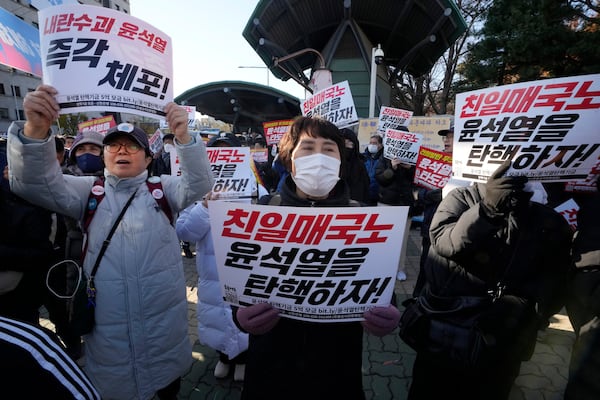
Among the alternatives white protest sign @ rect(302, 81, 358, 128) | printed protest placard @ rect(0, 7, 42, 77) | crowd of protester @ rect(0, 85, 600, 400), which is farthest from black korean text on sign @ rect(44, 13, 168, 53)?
white protest sign @ rect(302, 81, 358, 128)

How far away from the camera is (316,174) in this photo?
5.32 feet

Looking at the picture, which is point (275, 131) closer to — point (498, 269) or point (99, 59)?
point (99, 59)

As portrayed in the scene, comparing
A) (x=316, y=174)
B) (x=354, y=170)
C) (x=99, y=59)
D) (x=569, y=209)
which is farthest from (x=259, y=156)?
(x=316, y=174)

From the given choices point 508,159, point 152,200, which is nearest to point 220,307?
point 152,200

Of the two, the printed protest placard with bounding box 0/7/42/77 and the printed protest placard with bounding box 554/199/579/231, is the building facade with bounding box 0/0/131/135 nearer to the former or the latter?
the printed protest placard with bounding box 0/7/42/77

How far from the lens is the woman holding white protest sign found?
143cm

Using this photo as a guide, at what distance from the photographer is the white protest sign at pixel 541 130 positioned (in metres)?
1.71

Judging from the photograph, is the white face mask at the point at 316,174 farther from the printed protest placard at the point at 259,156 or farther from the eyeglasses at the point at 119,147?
the printed protest placard at the point at 259,156

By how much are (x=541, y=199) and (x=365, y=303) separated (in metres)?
1.52

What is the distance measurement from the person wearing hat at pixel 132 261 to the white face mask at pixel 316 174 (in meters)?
0.66

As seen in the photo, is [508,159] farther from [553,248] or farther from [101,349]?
[101,349]

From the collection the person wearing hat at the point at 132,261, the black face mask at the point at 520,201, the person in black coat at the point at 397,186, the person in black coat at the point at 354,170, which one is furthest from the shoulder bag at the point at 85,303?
the person in black coat at the point at 397,186

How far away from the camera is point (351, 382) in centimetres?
156

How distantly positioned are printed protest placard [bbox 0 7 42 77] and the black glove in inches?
123
